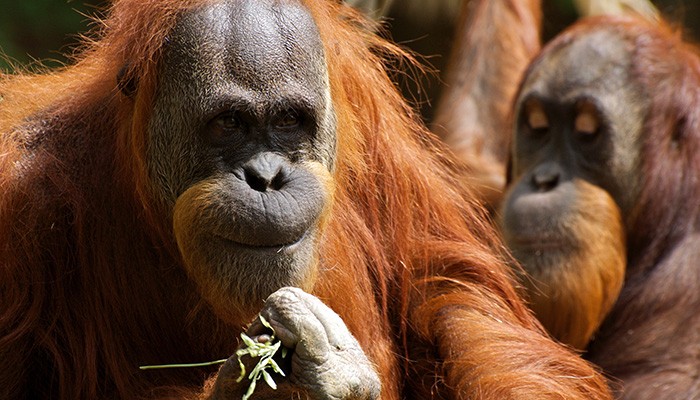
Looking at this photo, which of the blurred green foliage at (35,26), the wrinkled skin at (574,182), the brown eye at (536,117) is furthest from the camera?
the blurred green foliage at (35,26)

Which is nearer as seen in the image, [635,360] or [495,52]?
[635,360]

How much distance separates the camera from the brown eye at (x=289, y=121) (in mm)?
2637

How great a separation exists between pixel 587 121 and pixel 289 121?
204 centimetres

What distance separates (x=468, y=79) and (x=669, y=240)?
1.78 meters

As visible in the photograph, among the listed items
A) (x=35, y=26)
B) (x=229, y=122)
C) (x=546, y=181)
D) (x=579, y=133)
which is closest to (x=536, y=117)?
(x=579, y=133)

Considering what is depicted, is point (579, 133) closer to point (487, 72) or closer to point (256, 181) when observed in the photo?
point (487, 72)

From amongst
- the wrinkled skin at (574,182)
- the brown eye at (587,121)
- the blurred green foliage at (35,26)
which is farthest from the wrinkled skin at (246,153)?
the blurred green foliage at (35,26)

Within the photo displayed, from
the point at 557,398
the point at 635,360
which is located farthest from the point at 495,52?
the point at 557,398

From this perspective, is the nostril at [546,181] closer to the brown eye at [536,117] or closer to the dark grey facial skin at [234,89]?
the brown eye at [536,117]

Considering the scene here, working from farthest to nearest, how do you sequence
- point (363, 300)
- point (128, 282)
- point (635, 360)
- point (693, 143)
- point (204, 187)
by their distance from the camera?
point (693, 143) < point (635, 360) < point (363, 300) < point (128, 282) < point (204, 187)

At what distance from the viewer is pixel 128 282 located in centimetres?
281

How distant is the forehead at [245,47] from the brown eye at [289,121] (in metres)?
0.06

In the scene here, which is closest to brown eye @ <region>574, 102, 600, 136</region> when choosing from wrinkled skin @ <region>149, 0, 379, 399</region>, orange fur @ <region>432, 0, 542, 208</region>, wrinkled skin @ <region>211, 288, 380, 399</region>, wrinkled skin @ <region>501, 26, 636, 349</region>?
wrinkled skin @ <region>501, 26, 636, 349</region>

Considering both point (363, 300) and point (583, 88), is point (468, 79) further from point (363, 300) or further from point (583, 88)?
point (363, 300)
